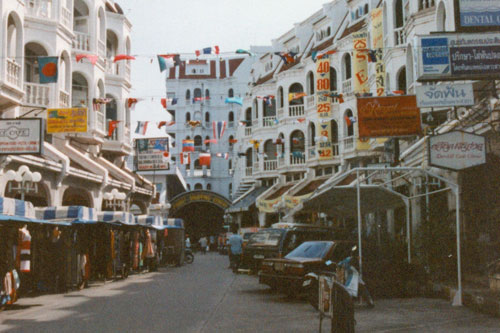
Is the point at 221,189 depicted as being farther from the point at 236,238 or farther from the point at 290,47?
the point at 236,238

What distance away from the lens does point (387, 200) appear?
68.7ft

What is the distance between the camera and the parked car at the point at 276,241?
62.6 ft

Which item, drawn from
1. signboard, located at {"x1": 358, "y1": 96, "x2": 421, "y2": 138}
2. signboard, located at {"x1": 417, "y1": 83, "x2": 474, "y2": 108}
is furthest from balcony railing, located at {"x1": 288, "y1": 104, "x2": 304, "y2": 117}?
signboard, located at {"x1": 417, "y1": 83, "x2": 474, "y2": 108}

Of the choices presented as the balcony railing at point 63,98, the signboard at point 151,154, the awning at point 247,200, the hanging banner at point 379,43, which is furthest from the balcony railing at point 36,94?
the awning at point 247,200

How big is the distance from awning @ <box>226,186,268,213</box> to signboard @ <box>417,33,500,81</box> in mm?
32280

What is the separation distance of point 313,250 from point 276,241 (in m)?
3.70

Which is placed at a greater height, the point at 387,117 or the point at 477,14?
the point at 477,14

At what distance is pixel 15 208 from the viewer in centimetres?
1459

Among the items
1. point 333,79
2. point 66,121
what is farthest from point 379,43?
point 66,121

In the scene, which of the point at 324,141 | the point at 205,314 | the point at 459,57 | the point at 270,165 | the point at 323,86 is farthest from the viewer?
the point at 270,165

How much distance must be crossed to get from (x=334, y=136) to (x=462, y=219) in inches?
750

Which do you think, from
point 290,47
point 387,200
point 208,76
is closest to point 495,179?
point 387,200

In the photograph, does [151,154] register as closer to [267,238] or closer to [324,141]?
[324,141]

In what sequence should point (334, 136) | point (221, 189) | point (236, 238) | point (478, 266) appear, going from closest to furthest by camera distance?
point (478, 266), point (236, 238), point (334, 136), point (221, 189)
